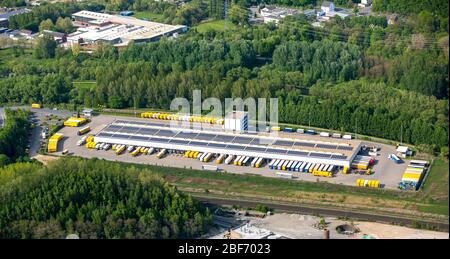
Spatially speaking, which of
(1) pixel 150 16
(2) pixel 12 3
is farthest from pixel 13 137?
(2) pixel 12 3

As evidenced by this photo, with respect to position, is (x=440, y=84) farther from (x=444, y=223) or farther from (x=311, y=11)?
(x=311, y=11)

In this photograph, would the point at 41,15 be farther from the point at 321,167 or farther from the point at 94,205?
the point at 94,205

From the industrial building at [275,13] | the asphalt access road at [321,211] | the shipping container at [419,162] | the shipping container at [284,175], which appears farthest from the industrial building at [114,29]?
the shipping container at [419,162]

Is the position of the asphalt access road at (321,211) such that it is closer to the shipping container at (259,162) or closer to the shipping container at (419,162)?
the shipping container at (259,162)

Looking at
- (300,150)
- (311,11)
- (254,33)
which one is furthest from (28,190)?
(311,11)

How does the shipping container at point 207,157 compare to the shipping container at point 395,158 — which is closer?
the shipping container at point 395,158
